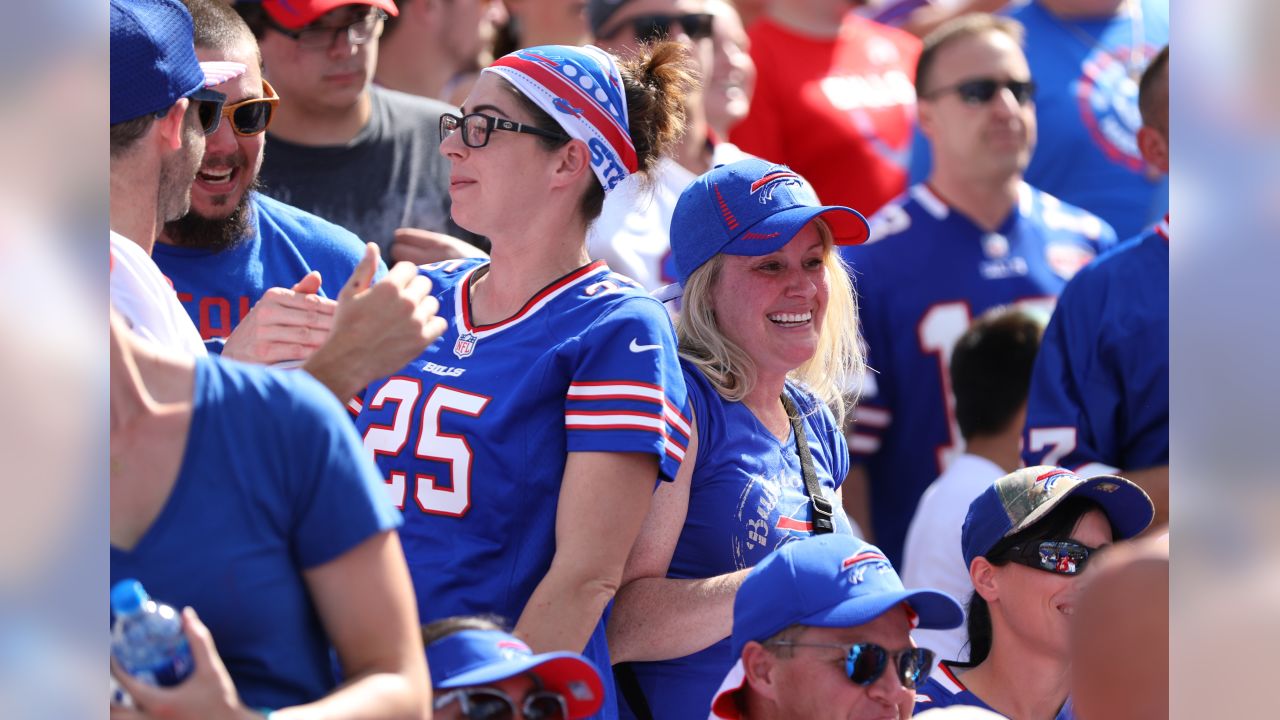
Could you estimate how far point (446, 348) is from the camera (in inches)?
130

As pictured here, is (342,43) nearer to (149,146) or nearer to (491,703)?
(149,146)

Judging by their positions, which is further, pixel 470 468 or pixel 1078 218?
pixel 1078 218

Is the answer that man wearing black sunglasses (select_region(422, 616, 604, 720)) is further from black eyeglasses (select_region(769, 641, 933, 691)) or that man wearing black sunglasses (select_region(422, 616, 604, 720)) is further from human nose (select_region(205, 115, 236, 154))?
human nose (select_region(205, 115, 236, 154))

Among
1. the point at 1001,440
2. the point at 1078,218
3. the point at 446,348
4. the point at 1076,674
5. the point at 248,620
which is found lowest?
the point at 1001,440

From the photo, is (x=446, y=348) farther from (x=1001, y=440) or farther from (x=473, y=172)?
(x=1001, y=440)

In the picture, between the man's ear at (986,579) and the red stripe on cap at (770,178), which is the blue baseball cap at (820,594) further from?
the red stripe on cap at (770,178)

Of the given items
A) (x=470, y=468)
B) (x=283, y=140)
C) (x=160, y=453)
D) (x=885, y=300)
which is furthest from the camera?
(x=885, y=300)

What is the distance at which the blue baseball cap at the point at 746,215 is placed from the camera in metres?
3.62

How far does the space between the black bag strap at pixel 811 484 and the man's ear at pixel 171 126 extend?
4.81 ft

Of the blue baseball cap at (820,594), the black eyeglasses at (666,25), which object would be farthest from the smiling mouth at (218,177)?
the black eyeglasses at (666,25)

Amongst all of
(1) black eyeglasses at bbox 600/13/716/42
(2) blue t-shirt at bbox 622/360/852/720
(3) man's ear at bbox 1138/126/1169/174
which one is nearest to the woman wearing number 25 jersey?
(2) blue t-shirt at bbox 622/360/852/720

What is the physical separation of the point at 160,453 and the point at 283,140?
252cm
